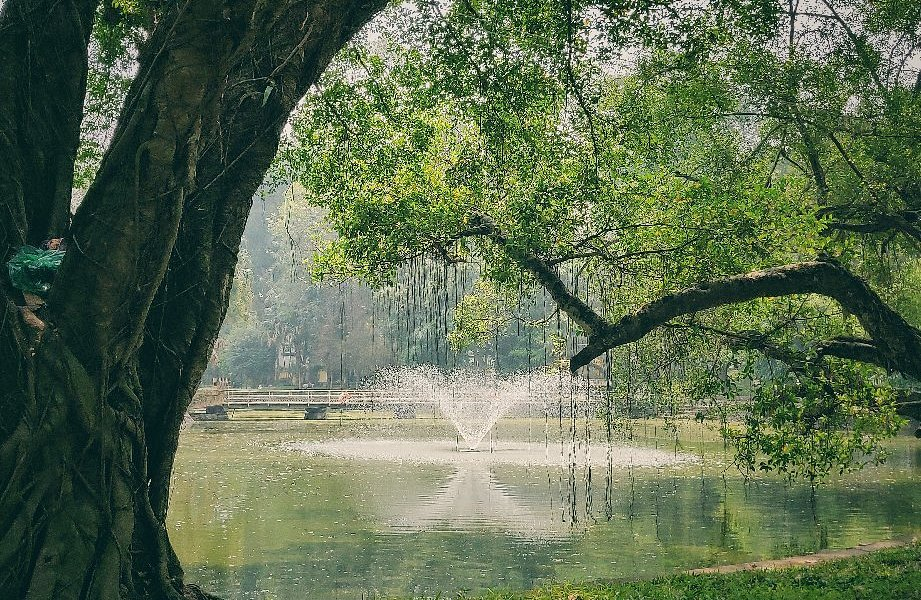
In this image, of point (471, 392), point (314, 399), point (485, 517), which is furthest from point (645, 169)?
point (314, 399)

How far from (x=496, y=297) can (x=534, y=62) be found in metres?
4.32

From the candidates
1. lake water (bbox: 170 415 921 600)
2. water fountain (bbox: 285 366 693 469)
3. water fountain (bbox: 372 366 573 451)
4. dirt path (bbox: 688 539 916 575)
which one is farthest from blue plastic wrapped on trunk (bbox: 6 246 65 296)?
water fountain (bbox: 372 366 573 451)

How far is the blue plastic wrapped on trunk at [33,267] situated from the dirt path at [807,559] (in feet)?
26.7

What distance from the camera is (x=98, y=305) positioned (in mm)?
4590

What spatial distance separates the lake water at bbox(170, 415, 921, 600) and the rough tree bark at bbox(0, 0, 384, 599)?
4242 millimetres

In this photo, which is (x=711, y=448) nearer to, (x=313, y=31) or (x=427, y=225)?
(x=427, y=225)

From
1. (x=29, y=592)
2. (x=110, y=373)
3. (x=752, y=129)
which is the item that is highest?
(x=752, y=129)

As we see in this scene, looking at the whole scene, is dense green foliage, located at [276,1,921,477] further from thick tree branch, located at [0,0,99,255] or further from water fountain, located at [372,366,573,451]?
water fountain, located at [372,366,573,451]

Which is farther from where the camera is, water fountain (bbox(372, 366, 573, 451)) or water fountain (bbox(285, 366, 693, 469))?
water fountain (bbox(372, 366, 573, 451))

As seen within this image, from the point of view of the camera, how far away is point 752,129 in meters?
14.6

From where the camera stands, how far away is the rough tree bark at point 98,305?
4.50m

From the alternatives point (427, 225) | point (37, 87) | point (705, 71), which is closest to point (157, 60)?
point (37, 87)

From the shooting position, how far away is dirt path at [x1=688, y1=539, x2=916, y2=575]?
35.6ft

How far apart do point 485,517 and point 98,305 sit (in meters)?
11.3
